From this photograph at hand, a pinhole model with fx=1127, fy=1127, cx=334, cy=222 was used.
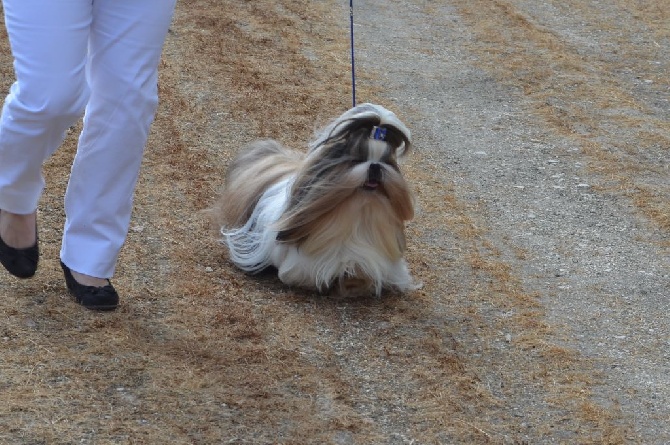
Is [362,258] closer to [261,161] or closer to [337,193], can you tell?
[337,193]

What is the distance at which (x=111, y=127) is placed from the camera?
4023 mm

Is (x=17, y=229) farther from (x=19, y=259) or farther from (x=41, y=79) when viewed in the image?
(x=41, y=79)

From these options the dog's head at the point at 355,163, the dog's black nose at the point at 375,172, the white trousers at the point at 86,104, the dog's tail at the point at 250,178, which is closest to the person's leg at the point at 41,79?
the white trousers at the point at 86,104

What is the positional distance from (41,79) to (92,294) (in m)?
0.95

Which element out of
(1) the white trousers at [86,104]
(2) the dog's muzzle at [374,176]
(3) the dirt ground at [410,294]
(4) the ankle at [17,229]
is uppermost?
(1) the white trousers at [86,104]

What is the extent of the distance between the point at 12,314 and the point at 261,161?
1.66 meters

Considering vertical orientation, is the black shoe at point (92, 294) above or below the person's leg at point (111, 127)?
below

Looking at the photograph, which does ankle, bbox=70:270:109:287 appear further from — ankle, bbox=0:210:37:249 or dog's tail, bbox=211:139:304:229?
dog's tail, bbox=211:139:304:229

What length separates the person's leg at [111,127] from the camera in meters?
3.91

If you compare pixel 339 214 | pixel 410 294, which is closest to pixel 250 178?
pixel 339 214

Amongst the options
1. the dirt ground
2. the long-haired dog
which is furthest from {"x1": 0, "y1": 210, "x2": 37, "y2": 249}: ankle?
the long-haired dog

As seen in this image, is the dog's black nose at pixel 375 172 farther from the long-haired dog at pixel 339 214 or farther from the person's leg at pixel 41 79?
the person's leg at pixel 41 79

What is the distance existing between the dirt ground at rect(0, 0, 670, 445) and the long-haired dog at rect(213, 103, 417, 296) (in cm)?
12

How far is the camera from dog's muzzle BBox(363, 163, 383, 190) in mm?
4609
